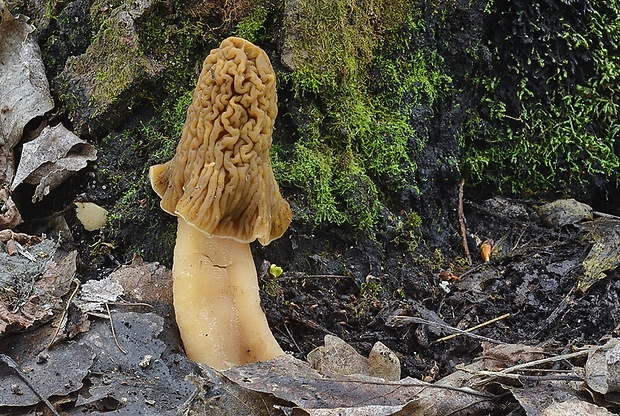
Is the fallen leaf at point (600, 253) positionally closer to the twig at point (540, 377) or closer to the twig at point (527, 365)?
the twig at point (527, 365)

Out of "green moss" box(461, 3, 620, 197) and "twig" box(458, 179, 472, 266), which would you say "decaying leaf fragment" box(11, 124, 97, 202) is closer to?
"twig" box(458, 179, 472, 266)

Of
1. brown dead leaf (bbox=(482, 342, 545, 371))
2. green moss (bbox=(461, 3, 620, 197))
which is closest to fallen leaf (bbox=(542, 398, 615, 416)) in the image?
brown dead leaf (bbox=(482, 342, 545, 371))

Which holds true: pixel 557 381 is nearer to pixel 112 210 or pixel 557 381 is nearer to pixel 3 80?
pixel 112 210

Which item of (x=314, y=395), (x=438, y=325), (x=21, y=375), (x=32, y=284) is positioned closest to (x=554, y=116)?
(x=438, y=325)

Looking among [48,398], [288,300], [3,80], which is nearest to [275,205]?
[288,300]

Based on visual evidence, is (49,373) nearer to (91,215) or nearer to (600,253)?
(91,215)

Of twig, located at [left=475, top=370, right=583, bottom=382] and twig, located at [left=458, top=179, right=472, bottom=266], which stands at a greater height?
twig, located at [left=475, top=370, right=583, bottom=382]

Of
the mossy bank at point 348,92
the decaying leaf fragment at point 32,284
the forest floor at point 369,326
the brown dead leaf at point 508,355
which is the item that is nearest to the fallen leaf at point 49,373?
the forest floor at point 369,326
